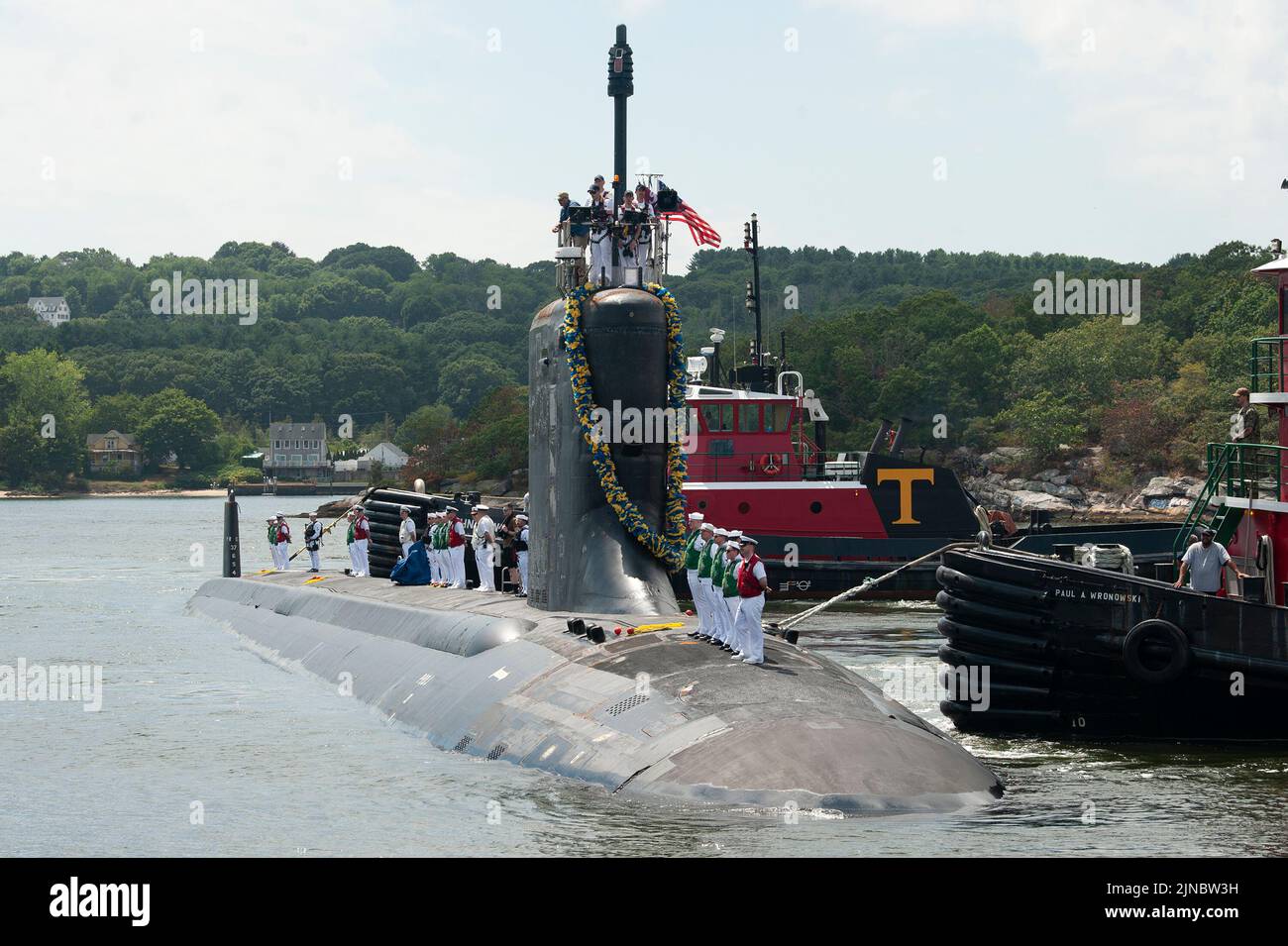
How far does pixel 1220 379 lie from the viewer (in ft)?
296

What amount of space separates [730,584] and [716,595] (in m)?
0.86

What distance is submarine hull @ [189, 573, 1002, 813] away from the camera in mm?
15320

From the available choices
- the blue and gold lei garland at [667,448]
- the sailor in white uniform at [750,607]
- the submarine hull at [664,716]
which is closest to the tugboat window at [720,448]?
the submarine hull at [664,716]

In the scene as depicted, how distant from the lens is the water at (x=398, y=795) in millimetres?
15000

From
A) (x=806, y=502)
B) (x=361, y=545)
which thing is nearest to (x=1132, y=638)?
(x=361, y=545)

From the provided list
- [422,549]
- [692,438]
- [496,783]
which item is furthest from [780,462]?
[496,783]

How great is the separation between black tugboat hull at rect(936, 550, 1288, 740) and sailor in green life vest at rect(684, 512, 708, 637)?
484 centimetres

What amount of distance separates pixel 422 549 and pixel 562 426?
12.5m

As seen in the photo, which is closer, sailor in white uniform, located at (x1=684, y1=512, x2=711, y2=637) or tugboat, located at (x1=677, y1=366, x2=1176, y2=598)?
sailor in white uniform, located at (x1=684, y1=512, x2=711, y2=637)

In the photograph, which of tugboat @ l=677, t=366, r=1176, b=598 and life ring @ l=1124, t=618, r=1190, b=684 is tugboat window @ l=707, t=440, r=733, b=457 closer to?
tugboat @ l=677, t=366, r=1176, b=598

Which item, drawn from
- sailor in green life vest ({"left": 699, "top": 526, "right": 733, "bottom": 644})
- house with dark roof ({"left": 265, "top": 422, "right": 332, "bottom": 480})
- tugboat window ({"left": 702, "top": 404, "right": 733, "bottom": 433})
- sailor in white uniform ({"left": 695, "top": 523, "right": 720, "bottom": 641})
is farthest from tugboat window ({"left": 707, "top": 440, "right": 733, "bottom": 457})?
house with dark roof ({"left": 265, "top": 422, "right": 332, "bottom": 480})

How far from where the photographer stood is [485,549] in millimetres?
29078

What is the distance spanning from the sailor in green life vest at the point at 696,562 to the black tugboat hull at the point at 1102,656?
484 centimetres
